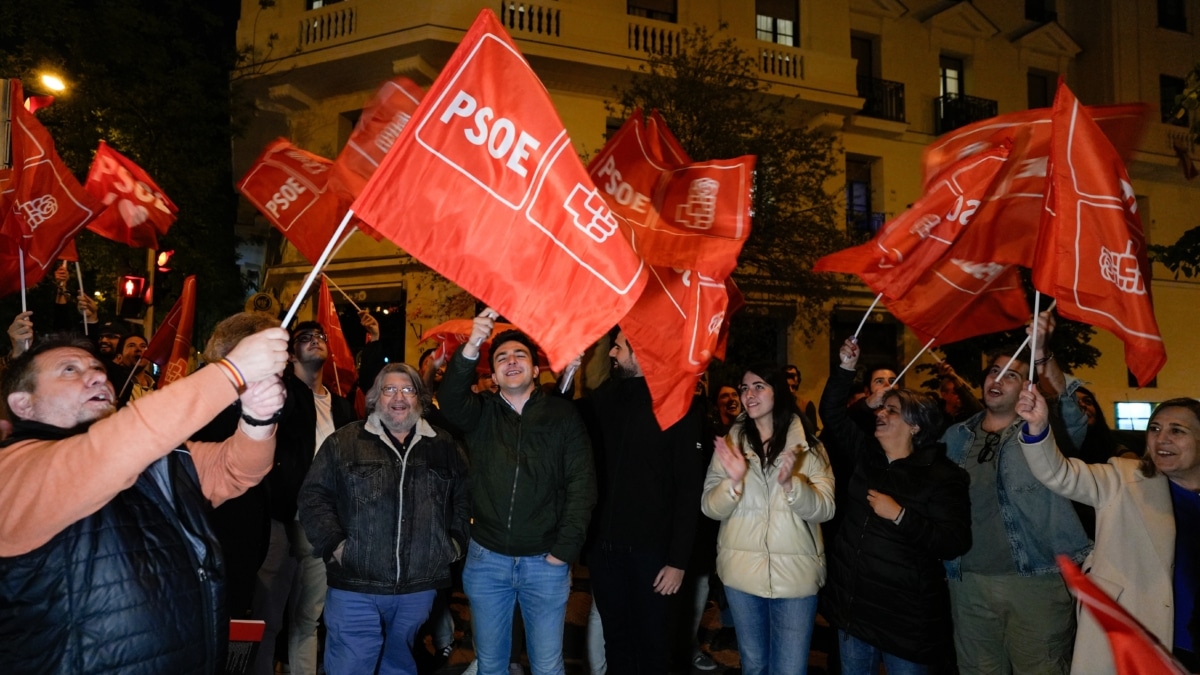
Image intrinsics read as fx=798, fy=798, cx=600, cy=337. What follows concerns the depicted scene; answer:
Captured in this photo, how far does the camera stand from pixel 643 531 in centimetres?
491

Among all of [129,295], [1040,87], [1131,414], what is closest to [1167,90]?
[1040,87]

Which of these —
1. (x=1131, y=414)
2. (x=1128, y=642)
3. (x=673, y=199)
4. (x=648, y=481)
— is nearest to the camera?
(x=1128, y=642)

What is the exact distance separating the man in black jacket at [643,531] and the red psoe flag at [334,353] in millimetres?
3908

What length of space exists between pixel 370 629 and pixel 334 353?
4.47m

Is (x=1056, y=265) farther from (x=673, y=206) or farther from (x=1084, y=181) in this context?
(x=673, y=206)

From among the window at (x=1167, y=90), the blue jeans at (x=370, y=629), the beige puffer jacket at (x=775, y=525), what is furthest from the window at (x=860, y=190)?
the blue jeans at (x=370, y=629)

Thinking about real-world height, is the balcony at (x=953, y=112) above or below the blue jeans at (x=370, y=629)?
above

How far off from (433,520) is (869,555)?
242 cm

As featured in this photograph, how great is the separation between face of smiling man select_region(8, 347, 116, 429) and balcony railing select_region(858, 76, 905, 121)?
19.7 m

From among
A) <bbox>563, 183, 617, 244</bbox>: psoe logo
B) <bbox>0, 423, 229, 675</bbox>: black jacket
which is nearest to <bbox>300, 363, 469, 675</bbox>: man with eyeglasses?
<bbox>0, 423, 229, 675</bbox>: black jacket

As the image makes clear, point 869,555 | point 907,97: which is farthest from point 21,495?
point 907,97

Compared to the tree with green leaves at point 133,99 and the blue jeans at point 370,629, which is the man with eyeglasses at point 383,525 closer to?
the blue jeans at point 370,629

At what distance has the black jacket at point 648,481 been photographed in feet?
16.1

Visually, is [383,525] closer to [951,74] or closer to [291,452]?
[291,452]
